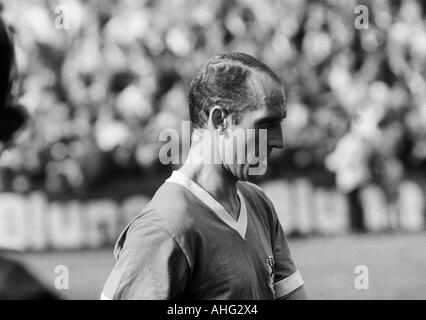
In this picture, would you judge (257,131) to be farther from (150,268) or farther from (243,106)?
(150,268)

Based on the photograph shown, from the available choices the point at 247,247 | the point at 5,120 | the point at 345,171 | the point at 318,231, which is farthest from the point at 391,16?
the point at 5,120

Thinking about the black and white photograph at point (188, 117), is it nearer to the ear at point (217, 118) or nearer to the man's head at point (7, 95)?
the ear at point (217, 118)

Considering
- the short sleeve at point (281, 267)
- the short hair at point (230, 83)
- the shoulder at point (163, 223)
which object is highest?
the short hair at point (230, 83)

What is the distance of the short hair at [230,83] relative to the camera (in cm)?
173

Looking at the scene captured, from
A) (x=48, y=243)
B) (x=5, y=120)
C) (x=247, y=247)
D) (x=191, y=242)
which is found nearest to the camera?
(x=5, y=120)

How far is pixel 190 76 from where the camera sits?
6.34m

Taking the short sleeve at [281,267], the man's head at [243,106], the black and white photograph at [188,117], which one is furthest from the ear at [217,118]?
the black and white photograph at [188,117]

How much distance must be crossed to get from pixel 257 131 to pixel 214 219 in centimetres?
22

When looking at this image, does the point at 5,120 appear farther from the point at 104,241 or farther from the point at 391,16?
the point at 391,16

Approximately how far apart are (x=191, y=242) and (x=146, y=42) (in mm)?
5067

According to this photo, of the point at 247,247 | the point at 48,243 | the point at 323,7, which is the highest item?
the point at 323,7

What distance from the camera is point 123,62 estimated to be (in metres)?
6.44

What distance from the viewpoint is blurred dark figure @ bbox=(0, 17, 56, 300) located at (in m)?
0.85

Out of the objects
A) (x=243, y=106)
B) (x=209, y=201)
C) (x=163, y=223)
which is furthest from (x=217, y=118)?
(x=163, y=223)
